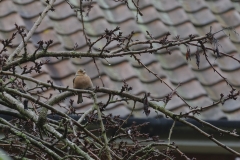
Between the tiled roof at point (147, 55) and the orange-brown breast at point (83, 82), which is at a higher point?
the tiled roof at point (147, 55)

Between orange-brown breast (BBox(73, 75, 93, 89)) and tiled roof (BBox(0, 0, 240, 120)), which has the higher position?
tiled roof (BBox(0, 0, 240, 120))

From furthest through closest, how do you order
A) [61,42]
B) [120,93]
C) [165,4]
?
[165,4], [61,42], [120,93]

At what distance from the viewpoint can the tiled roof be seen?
563 centimetres

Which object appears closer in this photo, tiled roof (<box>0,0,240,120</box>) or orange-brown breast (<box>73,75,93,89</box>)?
orange-brown breast (<box>73,75,93,89</box>)

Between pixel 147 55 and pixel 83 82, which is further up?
pixel 147 55

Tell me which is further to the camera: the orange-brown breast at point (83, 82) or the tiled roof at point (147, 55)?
the tiled roof at point (147, 55)

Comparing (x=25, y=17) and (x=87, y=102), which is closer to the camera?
(x=87, y=102)

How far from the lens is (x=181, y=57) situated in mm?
6234

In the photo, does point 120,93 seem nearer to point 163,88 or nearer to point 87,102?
point 87,102

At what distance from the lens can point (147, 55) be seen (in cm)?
616

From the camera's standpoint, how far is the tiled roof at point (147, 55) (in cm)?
563

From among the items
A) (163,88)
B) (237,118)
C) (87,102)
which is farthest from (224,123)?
(87,102)

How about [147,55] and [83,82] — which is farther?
[147,55]

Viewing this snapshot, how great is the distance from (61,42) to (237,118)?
1.79m
